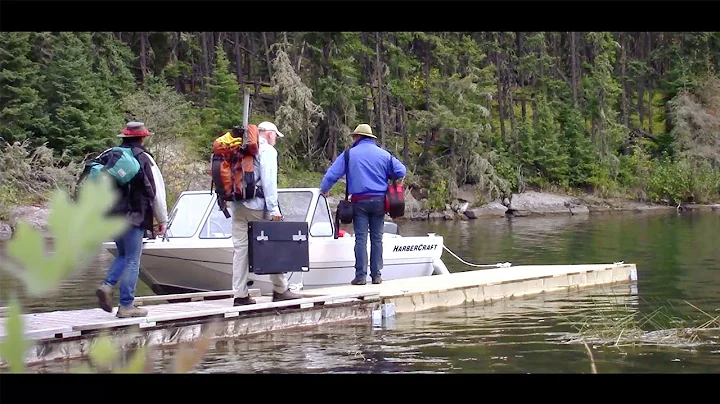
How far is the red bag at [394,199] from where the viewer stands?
10.1 m

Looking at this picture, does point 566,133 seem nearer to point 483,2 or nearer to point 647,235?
point 647,235

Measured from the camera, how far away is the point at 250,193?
27.8 feet

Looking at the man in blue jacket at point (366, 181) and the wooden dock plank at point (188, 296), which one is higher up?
the man in blue jacket at point (366, 181)

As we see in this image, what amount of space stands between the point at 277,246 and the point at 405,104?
4377 centimetres

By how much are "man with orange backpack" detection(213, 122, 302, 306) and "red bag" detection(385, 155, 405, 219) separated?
180 centimetres

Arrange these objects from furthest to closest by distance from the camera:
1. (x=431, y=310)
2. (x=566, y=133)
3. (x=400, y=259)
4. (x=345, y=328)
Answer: (x=566, y=133) → (x=400, y=259) → (x=431, y=310) → (x=345, y=328)

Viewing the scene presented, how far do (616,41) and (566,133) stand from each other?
13.3 metres

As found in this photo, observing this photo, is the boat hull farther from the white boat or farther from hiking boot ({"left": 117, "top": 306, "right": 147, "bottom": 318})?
hiking boot ({"left": 117, "top": 306, "right": 147, "bottom": 318})

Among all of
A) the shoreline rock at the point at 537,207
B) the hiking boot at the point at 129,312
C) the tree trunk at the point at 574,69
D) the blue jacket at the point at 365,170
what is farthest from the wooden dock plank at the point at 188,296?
the tree trunk at the point at 574,69

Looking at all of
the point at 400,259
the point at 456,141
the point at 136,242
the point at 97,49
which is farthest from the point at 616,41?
the point at 136,242

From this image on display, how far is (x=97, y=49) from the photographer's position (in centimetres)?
4506

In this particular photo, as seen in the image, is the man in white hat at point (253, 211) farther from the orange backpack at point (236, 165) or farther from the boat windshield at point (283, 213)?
the boat windshield at point (283, 213)

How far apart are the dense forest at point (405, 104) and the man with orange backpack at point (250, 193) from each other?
24.3 meters

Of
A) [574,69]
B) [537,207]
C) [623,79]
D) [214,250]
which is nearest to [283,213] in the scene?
[214,250]
